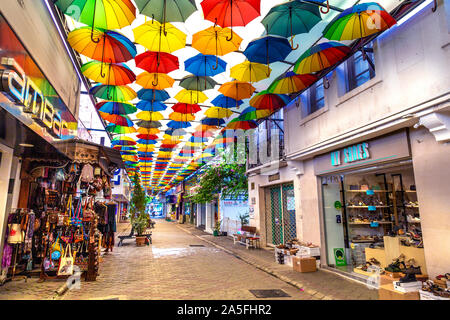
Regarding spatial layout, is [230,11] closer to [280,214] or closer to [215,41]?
[215,41]

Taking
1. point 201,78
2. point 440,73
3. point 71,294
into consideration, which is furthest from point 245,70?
point 71,294

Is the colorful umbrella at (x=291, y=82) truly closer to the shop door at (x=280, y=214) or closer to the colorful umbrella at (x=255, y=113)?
the colorful umbrella at (x=255, y=113)

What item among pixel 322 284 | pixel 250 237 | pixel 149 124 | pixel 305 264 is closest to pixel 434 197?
pixel 322 284

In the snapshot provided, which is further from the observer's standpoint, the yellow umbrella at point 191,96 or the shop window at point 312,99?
the yellow umbrella at point 191,96

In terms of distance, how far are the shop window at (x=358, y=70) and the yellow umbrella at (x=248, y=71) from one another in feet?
7.66

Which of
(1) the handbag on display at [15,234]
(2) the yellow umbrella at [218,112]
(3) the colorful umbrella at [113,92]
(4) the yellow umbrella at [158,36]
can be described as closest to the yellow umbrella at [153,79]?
(3) the colorful umbrella at [113,92]

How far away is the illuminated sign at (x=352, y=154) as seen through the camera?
Answer: 6.61 m

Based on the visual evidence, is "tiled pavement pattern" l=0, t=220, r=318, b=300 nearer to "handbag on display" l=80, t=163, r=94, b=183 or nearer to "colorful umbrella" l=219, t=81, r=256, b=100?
"handbag on display" l=80, t=163, r=94, b=183

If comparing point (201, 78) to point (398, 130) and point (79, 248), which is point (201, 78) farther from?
point (79, 248)

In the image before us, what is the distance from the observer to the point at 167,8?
507cm

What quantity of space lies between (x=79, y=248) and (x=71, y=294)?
Answer: 2.14m

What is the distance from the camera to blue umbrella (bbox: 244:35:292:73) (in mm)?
5996

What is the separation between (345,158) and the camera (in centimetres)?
730

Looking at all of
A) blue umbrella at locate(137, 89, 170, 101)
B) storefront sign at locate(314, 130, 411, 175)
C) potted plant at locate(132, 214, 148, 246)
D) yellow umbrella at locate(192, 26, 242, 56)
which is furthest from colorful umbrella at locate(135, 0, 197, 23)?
potted plant at locate(132, 214, 148, 246)
